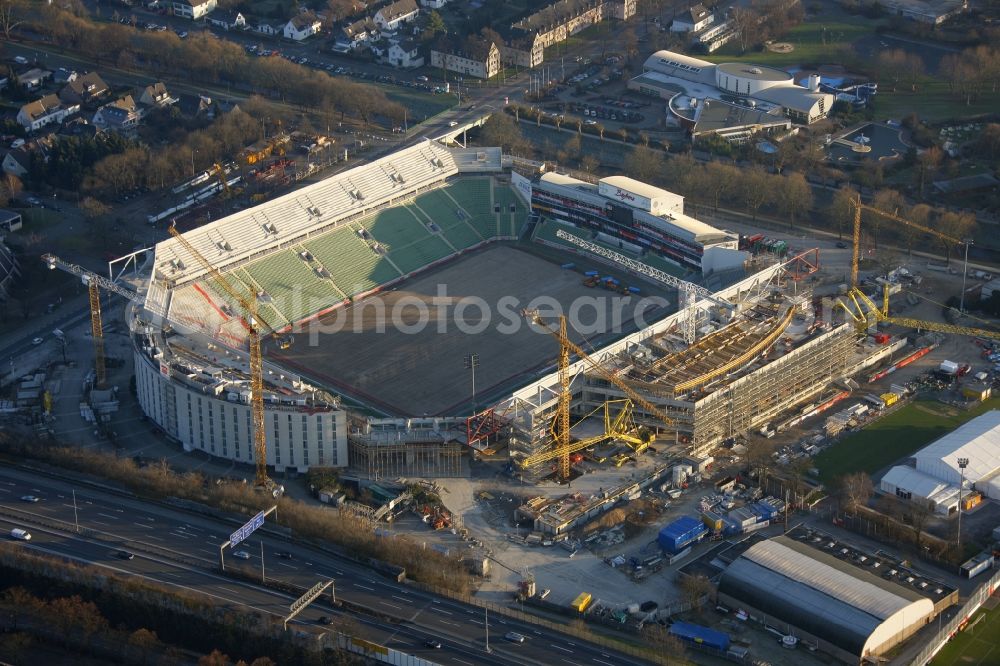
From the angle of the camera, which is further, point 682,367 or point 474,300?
point 474,300

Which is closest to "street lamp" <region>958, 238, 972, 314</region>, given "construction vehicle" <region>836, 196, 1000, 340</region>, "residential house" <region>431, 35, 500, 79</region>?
"construction vehicle" <region>836, 196, 1000, 340</region>

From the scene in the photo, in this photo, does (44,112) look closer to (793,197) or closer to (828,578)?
(793,197)

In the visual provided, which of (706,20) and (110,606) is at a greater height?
(706,20)

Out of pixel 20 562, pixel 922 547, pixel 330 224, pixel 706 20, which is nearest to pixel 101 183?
pixel 330 224

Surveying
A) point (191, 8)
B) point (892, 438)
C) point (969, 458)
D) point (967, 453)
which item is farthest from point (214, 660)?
point (191, 8)

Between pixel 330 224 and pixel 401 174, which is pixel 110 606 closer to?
pixel 330 224

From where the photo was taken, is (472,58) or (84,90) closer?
(84,90)

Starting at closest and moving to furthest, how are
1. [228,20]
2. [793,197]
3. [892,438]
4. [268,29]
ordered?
[892,438] → [793,197] → [268,29] → [228,20]
